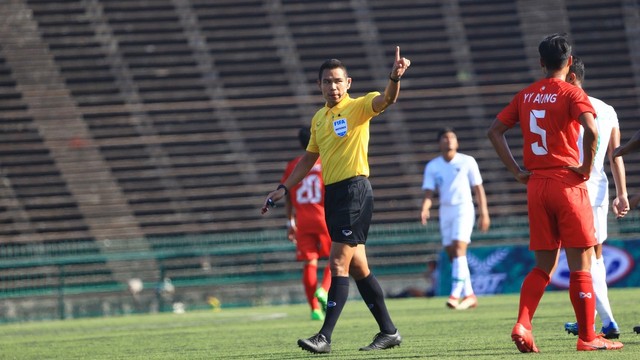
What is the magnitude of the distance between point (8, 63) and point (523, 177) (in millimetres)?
21157

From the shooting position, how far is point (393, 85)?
7.89m

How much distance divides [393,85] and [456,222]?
7666 mm

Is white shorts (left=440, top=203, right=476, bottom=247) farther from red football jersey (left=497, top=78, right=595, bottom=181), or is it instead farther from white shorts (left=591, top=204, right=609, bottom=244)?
red football jersey (left=497, top=78, right=595, bottom=181)

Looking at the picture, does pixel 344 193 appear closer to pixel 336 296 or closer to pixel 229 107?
pixel 336 296

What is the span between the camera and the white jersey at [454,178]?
15.3 m

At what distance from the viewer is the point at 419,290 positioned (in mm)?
21125

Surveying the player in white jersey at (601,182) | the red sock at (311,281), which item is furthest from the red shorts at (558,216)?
the red sock at (311,281)

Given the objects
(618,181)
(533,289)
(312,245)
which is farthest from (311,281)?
(533,289)

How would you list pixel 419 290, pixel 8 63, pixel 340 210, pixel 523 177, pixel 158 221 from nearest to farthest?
pixel 523 177 → pixel 340 210 → pixel 419 290 → pixel 158 221 → pixel 8 63

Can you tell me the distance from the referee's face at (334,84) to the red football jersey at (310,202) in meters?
5.19

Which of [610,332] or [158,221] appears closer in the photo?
[610,332]

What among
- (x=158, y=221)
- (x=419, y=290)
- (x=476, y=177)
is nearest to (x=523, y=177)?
(x=476, y=177)

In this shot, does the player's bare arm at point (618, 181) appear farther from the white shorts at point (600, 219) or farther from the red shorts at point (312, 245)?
the red shorts at point (312, 245)

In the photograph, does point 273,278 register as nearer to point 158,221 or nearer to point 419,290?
point 419,290
